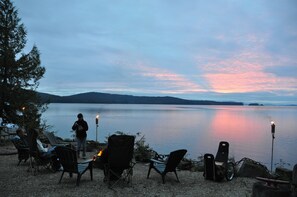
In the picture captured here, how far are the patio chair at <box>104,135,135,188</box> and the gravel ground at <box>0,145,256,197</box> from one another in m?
0.25

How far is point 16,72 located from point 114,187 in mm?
13382

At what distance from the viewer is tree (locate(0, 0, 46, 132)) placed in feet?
56.6

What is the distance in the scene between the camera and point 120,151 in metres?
6.84

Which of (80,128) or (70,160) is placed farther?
(80,128)

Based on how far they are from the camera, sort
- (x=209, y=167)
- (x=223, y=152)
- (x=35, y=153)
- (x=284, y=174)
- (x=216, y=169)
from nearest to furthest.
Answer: (x=216, y=169) → (x=209, y=167) → (x=35, y=153) → (x=284, y=174) → (x=223, y=152)

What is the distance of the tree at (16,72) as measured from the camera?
17.2 meters

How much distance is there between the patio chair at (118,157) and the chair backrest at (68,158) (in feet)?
2.39

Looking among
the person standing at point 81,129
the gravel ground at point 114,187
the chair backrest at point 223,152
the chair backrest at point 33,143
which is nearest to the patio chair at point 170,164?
the gravel ground at point 114,187

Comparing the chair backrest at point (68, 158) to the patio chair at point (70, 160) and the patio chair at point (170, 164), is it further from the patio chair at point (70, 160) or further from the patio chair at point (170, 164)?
the patio chair at point (170, 164)

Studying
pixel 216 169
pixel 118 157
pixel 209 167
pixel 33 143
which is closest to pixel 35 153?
pixel 33 143

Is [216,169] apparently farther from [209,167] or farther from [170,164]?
[170,164]

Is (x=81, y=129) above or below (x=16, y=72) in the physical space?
below

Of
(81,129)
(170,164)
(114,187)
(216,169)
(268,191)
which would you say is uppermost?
(81,129)

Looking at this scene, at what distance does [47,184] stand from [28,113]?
1229 centimetres
